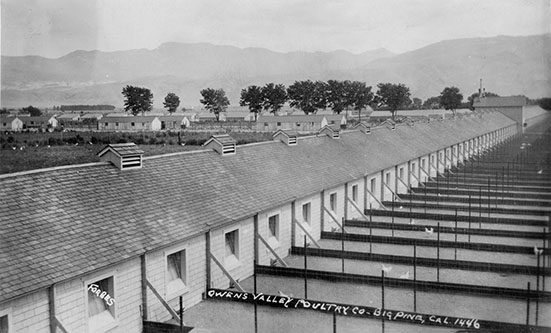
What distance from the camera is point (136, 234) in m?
14.4

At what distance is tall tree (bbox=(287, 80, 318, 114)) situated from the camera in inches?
5541

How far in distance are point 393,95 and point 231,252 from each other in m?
139

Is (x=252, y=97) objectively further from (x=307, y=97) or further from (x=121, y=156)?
(x=121, y=156)

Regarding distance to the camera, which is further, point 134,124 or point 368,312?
point 134,124

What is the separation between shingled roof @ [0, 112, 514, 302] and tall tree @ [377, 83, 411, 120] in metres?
128

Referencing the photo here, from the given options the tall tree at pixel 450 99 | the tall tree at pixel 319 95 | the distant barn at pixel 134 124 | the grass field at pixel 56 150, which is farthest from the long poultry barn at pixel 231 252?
the tall tree at pixel 450 99

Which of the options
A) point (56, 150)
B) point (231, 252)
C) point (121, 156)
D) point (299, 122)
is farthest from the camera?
point (299, 122)

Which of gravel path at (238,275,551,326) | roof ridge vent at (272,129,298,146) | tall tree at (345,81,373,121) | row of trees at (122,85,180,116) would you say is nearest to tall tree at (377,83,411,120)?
tall tree at (345,81,373,121)

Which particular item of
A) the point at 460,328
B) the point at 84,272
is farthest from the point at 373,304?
the point at 84,272

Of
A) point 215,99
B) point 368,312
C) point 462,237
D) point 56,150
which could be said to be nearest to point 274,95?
point 215,99

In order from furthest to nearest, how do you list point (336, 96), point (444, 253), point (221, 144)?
point (336, 96) → point (444, 253) → point (221, 144)

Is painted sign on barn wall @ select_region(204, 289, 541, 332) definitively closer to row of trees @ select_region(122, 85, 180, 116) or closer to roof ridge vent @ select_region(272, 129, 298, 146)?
roof ridge vent @ select_region(272, 129, 298, 146)

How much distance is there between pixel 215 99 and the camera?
143 m

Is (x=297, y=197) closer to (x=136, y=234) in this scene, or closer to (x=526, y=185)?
(x=136, y=234)
